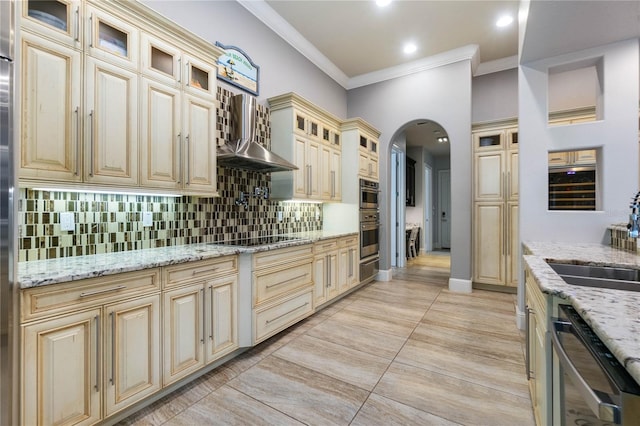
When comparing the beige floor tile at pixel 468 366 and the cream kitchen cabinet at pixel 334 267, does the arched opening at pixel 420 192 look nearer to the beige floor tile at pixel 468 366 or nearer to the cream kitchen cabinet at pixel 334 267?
the cream kitchen cabinet at pixel 334 267

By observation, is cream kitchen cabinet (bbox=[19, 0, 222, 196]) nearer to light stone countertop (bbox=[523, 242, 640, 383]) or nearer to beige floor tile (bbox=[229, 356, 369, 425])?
beige floor tile (bbox=[229, 356, 369, 425])

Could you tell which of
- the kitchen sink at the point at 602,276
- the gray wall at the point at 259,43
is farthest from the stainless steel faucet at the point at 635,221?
the gray wall at the point at 259,43

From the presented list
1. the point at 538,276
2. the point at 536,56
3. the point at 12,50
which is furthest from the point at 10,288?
the point at 536,56

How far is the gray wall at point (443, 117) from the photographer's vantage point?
13.9ft

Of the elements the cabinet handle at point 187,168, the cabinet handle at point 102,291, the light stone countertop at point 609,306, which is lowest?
the cabinet handle at point 102,291

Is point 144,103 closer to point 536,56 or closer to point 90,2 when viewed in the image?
point 90,2

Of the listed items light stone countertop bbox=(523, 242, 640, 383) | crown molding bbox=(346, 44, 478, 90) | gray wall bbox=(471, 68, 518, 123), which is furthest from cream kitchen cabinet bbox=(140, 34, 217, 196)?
gray wall bbox=(471, 68, 518, 123)

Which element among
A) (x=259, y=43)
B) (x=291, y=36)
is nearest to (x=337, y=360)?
(x=259, y=43)

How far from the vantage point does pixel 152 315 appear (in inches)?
67.4

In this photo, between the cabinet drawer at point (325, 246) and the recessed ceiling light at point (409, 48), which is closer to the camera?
the cabinet drawer at point (325, 246)

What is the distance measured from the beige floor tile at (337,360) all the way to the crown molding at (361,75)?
3639 mm

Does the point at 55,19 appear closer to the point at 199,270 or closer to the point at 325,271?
the point at 199,270

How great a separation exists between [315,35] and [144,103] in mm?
2842

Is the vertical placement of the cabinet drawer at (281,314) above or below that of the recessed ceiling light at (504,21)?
below
